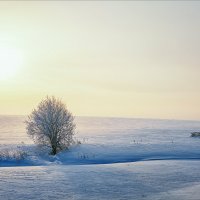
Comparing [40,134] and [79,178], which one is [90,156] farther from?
[79,178]

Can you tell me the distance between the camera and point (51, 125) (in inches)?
1852

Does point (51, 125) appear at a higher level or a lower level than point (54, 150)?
higher

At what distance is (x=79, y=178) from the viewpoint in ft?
82.7

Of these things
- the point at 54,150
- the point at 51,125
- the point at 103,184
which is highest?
the point at 51,125

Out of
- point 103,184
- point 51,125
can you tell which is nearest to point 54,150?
point 51,125

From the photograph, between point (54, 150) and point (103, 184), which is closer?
point (103, 184)

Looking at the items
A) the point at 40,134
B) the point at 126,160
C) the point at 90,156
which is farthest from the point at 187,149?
the point at 40,134

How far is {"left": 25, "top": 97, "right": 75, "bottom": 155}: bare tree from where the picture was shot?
4700 cm

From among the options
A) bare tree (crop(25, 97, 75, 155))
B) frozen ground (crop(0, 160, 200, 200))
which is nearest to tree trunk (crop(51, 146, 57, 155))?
bare tree (crop(25, 97, 75, 155))

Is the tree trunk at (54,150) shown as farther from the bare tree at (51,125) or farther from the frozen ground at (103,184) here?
the frozen ground at (103,184)

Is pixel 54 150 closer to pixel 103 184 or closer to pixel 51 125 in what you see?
pixel 51 125

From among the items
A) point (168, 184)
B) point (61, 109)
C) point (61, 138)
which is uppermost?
point (61, 109)

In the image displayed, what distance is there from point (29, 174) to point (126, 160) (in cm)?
1774

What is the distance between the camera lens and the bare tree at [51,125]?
47.0 metres
